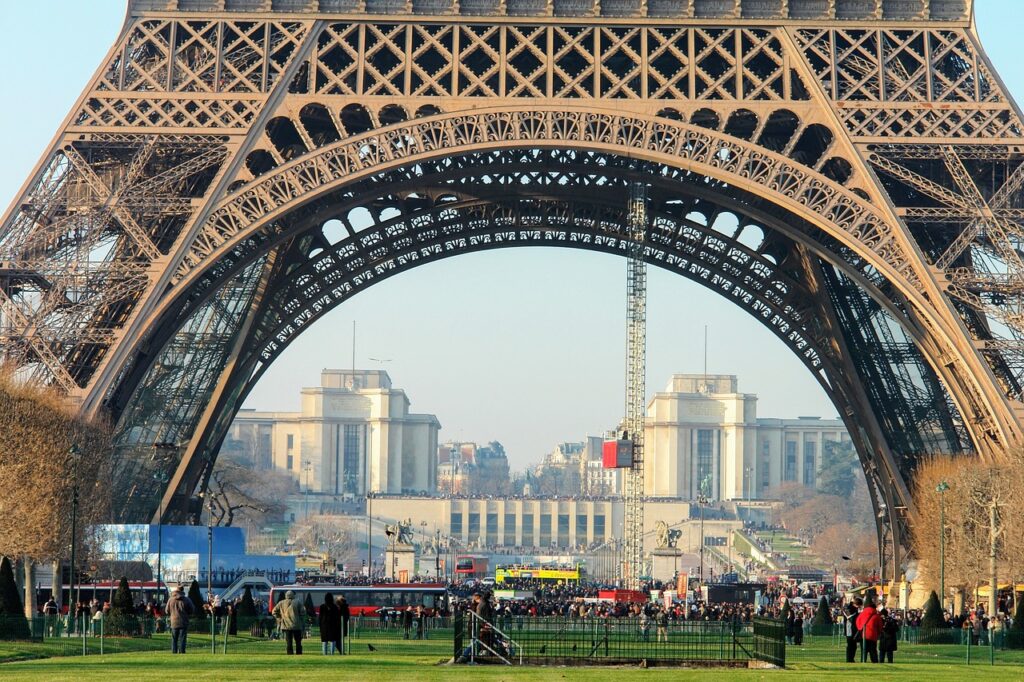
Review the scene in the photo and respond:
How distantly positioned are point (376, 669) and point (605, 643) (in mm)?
8523

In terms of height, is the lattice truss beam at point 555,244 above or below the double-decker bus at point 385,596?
above

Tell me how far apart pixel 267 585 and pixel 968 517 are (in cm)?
3170

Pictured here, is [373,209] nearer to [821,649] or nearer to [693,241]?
[693,241]

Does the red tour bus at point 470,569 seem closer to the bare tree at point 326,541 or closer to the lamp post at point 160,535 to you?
the bare tree at point 326,541

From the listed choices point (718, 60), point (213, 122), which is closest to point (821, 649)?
point (718, 60)

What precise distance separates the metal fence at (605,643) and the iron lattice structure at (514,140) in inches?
616

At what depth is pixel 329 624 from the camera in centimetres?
4038

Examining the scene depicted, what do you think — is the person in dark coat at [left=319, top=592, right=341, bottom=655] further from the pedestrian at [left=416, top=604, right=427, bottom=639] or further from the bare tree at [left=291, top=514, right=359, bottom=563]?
the bare tree at [left=291, top=514, right=359, bottom=563]

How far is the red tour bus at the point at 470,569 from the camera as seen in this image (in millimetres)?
140500

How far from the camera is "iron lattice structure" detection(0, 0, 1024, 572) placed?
56062mm

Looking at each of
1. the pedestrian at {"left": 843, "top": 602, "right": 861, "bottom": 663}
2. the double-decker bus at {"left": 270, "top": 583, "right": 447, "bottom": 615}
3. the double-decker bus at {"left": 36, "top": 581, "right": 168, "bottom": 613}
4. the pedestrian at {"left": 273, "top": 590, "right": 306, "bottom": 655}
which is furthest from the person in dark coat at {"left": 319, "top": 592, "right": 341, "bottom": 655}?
the double-decker bus at {"left": 270, "top": 583, "right": 447, "bottom": 615}

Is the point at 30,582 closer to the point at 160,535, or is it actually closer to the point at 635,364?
the point at 160,535

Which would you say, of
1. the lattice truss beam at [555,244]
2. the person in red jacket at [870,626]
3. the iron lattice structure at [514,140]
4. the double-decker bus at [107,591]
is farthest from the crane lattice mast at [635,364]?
the person in red jacket at [870,626]

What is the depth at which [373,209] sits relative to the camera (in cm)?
7094
